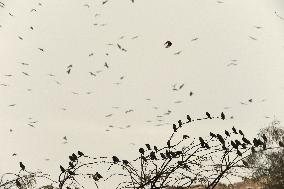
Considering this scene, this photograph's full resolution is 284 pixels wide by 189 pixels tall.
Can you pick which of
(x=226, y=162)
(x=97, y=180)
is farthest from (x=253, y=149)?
(x=97, y=180)

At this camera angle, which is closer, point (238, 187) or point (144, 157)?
point (144, 157)

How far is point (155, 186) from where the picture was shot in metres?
3.03

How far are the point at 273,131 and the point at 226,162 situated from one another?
23001mm

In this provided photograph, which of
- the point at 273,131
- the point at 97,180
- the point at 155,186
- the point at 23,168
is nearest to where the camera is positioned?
the point at 155,186

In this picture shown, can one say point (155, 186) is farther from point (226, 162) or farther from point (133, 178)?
point (226, 162)

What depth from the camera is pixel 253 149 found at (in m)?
3.21

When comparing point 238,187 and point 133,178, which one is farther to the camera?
point 238,187

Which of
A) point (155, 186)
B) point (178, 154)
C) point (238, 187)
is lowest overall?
point (238, 187)

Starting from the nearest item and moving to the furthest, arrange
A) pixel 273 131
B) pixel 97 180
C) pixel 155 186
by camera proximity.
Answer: pixel 155 186
pixel 97 180
pixel 273 131

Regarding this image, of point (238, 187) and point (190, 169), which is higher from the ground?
point (190, 169)

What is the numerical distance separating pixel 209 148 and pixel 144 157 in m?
0.51

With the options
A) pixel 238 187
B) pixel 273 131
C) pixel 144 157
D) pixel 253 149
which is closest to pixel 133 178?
pixel 144 157

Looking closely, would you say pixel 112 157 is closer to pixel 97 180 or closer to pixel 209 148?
pixel 97 180

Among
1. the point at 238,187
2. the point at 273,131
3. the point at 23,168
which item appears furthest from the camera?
the point at 238,187
